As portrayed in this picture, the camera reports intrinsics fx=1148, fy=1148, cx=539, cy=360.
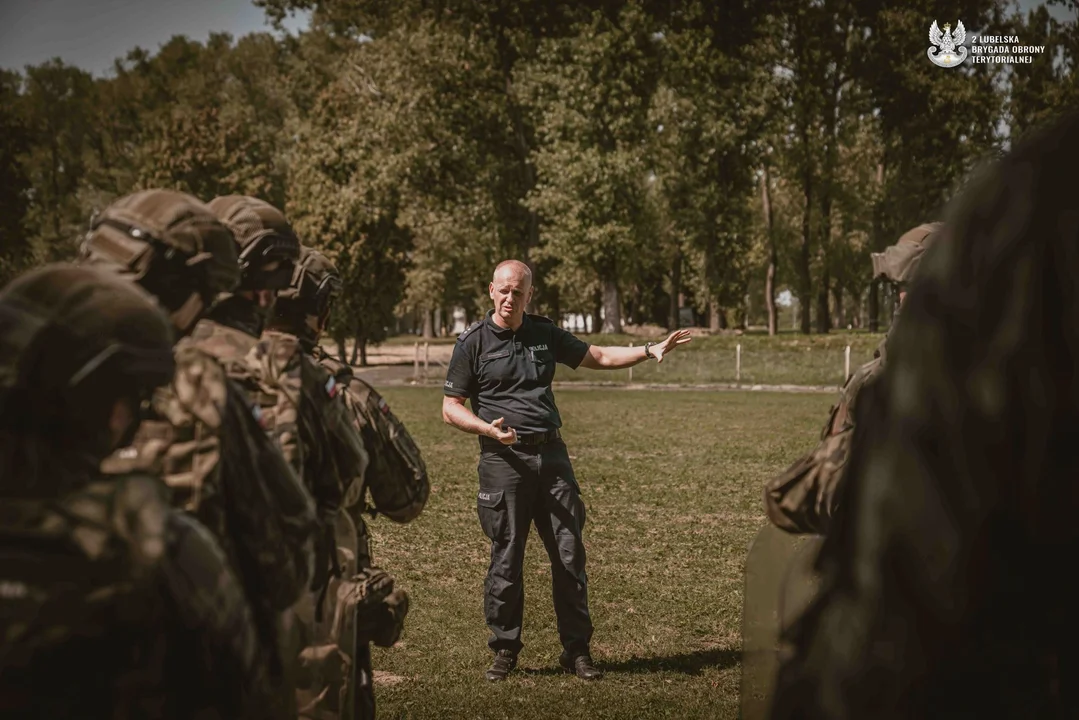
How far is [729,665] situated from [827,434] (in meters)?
3.51

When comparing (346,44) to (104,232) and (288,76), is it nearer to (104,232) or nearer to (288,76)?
(288,76)

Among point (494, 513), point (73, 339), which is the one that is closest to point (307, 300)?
point (73, 339)

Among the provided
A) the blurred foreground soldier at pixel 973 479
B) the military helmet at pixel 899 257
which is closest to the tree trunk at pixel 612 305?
the military helmet at pixel 899 257

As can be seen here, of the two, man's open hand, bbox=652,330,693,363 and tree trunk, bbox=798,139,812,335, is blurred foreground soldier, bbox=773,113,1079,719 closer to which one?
man's open hand, bbox=652,330,693,363

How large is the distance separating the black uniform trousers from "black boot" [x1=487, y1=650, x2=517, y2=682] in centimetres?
4

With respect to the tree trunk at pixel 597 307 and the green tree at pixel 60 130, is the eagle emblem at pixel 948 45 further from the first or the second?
the green tree at pixel 60 130

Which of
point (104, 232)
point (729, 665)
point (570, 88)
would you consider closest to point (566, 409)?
point (570, 88)

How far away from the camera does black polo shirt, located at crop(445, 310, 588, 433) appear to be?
7.27 metres

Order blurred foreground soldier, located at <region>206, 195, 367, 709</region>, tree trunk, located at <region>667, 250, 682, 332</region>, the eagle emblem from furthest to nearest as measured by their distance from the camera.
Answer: tree trunk, located at <region>667, 250, 682, 332</region>, the eagle emblem, blurred foreground soldier, located at <region>206, 195, 367, 709</region>

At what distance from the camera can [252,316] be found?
12.1ft

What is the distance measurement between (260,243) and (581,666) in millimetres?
4343

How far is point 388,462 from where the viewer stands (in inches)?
177

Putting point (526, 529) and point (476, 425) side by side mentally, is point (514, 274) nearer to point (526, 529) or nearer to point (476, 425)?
point (476, 425)

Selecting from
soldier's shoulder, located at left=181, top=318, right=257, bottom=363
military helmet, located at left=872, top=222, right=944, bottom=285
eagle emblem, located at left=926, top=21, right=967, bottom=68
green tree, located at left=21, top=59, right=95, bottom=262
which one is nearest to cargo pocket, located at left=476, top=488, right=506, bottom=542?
military helmet, located at left=872, top=222, right=944, bottom=285
